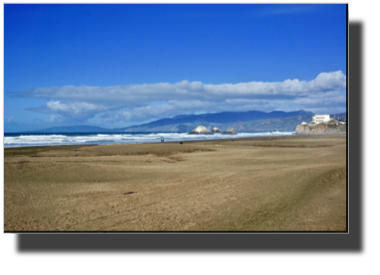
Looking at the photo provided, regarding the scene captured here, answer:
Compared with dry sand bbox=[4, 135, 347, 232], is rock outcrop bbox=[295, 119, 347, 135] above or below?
above

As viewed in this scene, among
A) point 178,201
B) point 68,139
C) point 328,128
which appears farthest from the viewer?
point 68,139

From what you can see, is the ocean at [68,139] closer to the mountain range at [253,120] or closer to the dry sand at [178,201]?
the mountain range at [253,120]

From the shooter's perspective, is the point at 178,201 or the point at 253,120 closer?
the point at 178,201

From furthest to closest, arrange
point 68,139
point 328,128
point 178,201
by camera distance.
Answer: point 68,139
point 328,128
point 178,201

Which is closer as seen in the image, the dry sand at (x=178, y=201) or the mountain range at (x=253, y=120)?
the dry sand at (x=178, y=201)

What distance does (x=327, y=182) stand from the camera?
6.38 metres

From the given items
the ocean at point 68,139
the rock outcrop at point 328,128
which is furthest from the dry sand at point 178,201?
the ocean at point 68,139

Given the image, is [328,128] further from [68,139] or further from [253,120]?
[68,139]

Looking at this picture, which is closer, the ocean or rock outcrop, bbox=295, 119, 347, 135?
rock outcrop, bbox=295, 119, 347, 135

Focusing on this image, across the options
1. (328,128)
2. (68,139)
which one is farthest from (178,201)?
(68,139)

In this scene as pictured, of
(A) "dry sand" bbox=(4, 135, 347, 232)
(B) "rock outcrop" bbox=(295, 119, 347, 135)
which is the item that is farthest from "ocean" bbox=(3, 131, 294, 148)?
(A) "dry sand" bbox=(4, 135, 347, 232)

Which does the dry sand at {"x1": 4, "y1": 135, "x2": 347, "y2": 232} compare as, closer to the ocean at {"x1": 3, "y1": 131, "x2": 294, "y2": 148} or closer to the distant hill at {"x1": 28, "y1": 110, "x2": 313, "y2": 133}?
the distant hill at {"x1": 28, "y1": 110, "x2": 313, "y2": 133}
